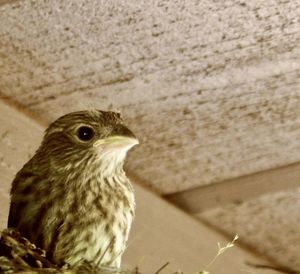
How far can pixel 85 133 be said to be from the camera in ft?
14.2

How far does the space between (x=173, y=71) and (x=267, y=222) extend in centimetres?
162

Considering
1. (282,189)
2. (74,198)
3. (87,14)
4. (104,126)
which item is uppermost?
(282,189)

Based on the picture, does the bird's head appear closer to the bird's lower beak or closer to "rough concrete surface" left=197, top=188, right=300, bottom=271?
the bird's lower beak

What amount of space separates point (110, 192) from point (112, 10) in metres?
0.78

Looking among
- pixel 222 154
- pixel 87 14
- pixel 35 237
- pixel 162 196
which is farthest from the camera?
pixel 162 196

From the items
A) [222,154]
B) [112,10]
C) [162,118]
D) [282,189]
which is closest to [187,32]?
[112,10]

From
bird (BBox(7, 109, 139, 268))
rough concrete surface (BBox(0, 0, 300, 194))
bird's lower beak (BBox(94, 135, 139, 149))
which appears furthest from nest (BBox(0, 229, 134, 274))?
rough concrete surface (BBox(0, 0, 300, 194))

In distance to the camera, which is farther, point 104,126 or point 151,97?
point 151,97

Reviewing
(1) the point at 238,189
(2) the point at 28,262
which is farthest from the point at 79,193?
(1) the point at 238,189

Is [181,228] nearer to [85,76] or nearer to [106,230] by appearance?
[85,76]

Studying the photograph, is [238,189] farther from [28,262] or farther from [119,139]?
[28,262]

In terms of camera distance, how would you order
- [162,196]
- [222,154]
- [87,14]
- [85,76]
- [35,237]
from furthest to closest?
[162,196] → [222,154] → [85,76] → [87,14] → [35,237]

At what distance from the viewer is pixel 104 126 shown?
423 centimetres

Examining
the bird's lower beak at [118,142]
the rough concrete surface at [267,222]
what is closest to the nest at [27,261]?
the bird's lower beak at [118,142]
